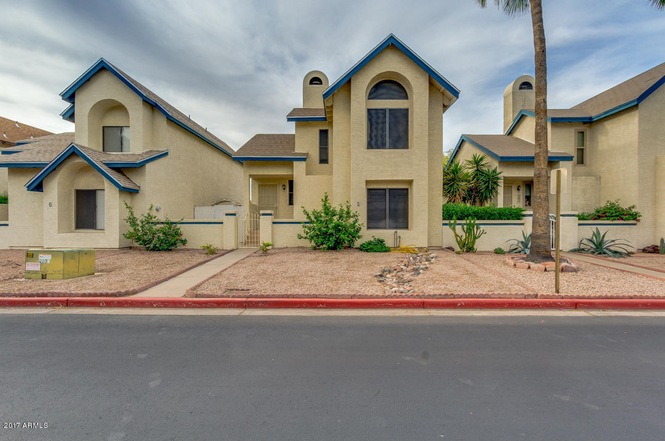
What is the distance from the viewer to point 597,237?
1240cm

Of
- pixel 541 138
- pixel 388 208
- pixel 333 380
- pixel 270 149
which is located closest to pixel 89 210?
pixel 270 149

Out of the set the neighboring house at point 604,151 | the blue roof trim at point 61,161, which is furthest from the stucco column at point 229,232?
the neighboring house at point 604,151

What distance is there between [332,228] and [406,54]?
8018mm

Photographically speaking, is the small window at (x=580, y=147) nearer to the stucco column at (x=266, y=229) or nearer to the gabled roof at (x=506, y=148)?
the gabled roof at (x=506, y=148)

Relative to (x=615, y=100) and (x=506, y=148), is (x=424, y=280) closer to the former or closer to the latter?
(x=506, y=148)

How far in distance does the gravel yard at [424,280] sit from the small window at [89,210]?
8.43m

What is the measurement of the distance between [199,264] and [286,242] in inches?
166

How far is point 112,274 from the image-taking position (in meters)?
8.45

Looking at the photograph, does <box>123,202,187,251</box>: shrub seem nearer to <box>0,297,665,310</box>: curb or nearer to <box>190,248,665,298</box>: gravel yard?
<box>190,248,665,298</box>: gravel yard


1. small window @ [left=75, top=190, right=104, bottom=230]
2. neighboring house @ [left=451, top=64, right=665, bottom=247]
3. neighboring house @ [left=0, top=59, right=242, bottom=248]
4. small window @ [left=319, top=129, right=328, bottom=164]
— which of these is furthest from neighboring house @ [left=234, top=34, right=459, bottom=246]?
small window @ [left=75, top=190, right=104, bottom=230]

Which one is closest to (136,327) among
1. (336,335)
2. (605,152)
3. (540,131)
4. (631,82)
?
(336,335)

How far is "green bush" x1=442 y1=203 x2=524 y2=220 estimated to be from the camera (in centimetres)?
1320

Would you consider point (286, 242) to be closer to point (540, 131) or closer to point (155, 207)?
point (155, 207)

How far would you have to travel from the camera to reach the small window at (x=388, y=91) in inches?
513
